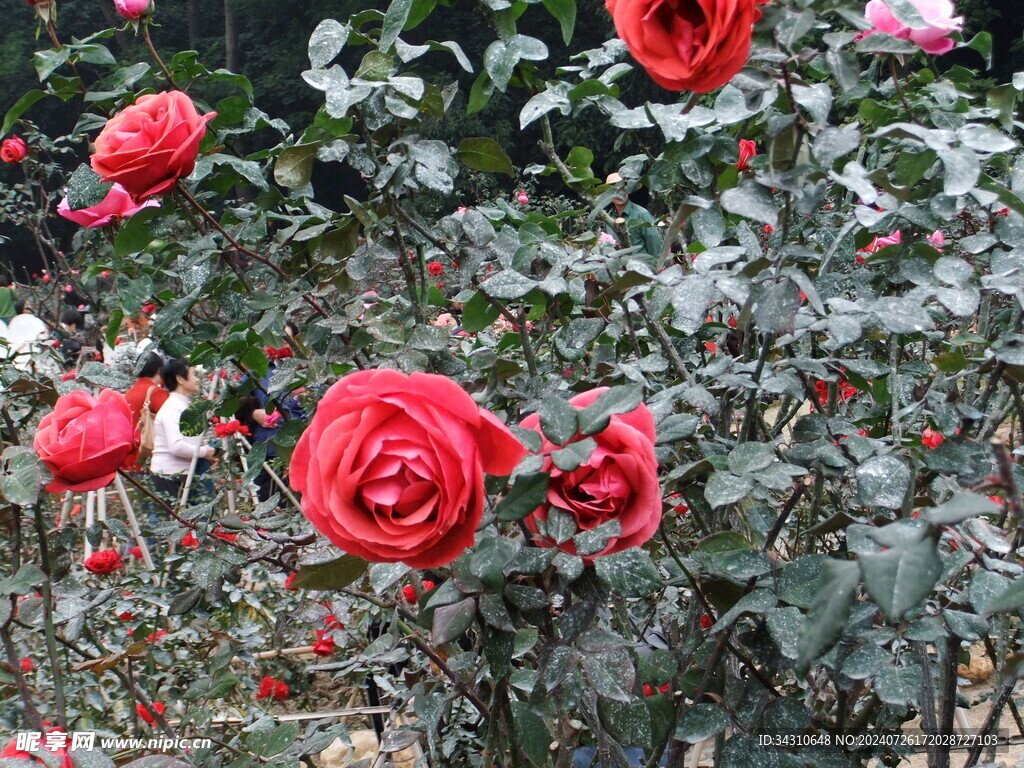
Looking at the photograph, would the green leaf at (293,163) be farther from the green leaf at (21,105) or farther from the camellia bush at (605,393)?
the green leaf at (21,105)

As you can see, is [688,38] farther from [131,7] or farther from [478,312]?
[131,7]

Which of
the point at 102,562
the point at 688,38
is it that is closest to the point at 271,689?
the point at 102,562

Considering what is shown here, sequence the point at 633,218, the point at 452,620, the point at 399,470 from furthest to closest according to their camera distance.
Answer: the point at 633,218 → the point at 452,620 → the point at 399,470

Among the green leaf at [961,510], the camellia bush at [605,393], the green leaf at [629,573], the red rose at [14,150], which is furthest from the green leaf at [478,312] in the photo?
the red rose at [14,150]

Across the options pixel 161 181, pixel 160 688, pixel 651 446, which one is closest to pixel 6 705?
pixel 160 688

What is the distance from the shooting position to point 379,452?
0.45 metres

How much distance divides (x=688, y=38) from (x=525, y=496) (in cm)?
31

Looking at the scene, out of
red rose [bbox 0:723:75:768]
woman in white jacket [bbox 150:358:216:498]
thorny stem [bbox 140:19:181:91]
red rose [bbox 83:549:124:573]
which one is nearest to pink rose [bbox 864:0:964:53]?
thorny stem [bbox 140:19:181:91]

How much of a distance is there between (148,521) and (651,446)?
299cm

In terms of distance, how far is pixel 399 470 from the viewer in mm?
458

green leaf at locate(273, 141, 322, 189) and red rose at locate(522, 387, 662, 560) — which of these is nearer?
red rose at locate(522, 387, 662, 560)

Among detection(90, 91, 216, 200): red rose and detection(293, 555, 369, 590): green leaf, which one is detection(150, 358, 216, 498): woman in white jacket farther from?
detection(293, 555, 369, 590): green leaf

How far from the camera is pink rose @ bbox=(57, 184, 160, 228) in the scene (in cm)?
97

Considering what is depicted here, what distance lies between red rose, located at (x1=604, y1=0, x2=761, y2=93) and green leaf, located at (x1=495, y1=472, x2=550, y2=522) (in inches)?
10.9
